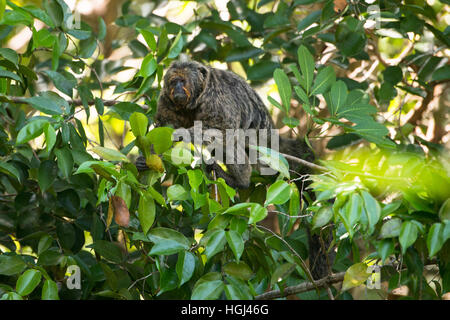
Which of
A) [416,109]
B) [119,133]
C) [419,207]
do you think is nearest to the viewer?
[419,207]

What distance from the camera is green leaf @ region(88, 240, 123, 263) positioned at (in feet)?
9.43

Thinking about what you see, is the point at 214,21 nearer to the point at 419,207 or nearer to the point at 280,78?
the point at 280,78

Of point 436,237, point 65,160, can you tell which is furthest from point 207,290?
point 65,160

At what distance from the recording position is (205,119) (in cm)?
430

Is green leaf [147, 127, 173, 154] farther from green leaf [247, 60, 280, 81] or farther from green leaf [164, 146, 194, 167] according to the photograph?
green leaf [247, 60, 280, 81]

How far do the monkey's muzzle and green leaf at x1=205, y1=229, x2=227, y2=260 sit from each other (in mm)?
2181

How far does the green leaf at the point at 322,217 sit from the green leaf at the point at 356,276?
10.1 inches

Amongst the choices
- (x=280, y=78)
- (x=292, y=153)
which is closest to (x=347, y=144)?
(x=292, y=153)

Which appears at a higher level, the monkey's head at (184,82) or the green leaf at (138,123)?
the green leaf at (138,123)

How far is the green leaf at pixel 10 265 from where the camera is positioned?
8.02 feet

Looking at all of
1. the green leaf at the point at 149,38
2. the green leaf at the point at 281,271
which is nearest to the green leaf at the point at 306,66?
the green leaf at the point at 149,38

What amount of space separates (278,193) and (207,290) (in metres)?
0.46

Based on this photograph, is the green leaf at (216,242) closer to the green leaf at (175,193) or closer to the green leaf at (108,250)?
the green leaf at (175,193)
